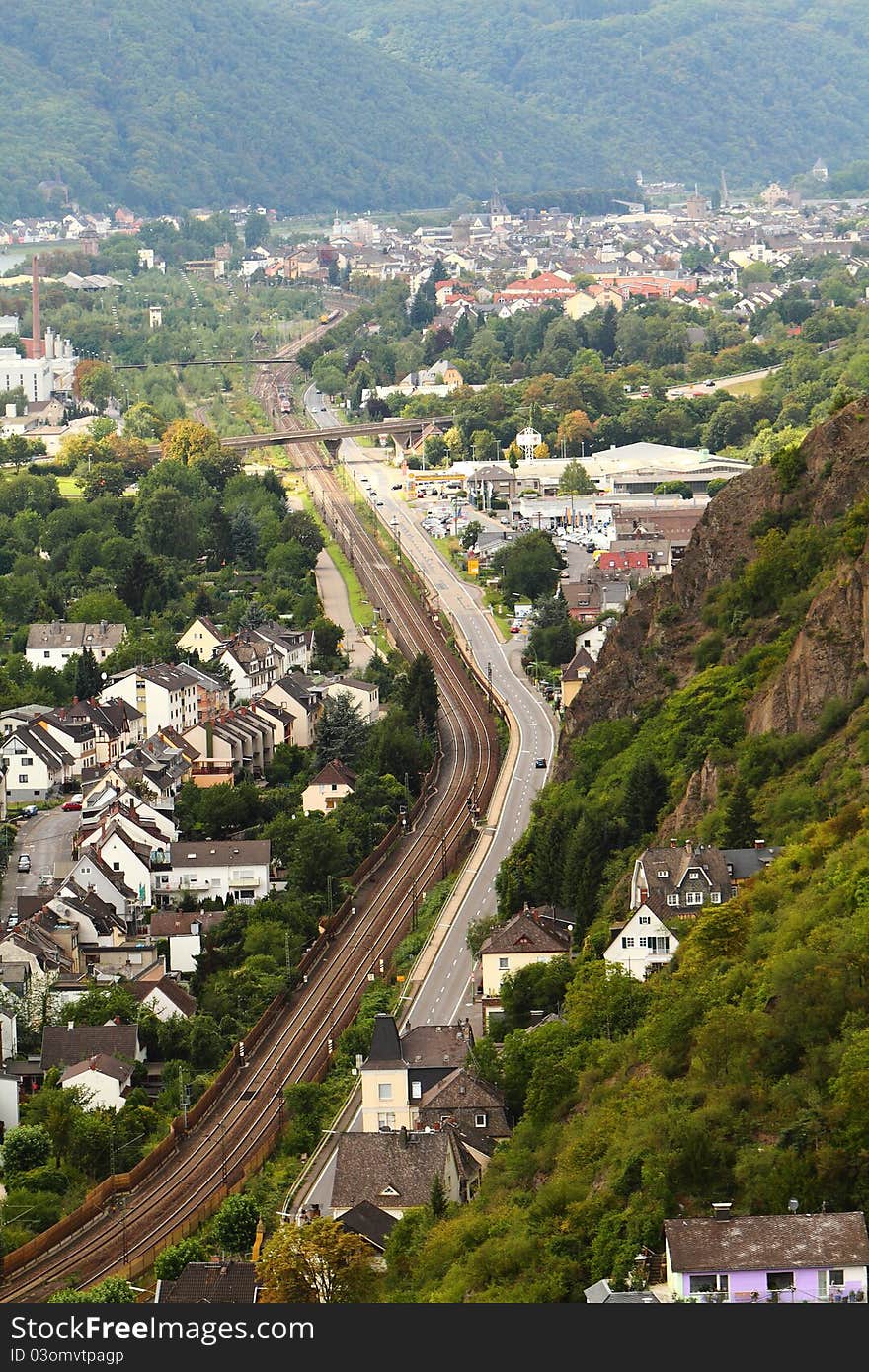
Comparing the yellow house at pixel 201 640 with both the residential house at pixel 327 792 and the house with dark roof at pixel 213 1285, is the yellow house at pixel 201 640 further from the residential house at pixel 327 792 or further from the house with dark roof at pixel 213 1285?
the house with dark roof at pixel 213 1285

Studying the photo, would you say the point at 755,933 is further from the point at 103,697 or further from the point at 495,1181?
the point at 103,697

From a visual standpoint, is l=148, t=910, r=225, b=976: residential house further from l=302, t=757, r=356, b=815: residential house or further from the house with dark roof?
the house with dark roof

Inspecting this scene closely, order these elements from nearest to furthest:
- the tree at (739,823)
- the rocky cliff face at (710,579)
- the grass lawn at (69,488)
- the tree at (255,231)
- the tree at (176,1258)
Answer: the tree at (176,1258)
the tree at (739,823)
the rocky cliff face at (710,579)
the grass lawn at (69,488)
the tree at (255,231)

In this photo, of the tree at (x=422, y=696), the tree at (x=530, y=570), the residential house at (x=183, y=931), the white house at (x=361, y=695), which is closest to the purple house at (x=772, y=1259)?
the residential house at (x=183, y=931)

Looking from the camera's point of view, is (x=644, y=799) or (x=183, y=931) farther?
(x=183, y=931)

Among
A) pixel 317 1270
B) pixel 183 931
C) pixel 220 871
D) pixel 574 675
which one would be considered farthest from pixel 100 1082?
Result: pixel 574 675

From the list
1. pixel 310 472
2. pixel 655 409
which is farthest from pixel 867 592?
pixel 655 409

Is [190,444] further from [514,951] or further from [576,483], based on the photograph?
[514,951]
